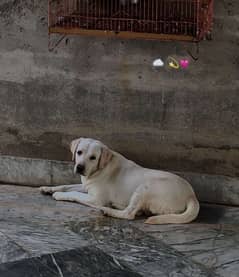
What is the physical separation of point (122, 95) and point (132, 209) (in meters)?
1.09

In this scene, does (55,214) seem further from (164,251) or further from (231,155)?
(231,155)

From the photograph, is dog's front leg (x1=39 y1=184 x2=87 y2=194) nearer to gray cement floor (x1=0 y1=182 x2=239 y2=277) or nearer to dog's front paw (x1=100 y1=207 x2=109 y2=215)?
gray cement floor (x1=0 y1=182 x2=239 y2=277)

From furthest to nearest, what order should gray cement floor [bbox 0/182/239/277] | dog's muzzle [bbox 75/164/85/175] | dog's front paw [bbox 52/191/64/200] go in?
dog's front paw [bbox 52/191/64/200] → dog's muzzle [bbox 75/164/85/175] → gray cement floor [bbox 0/182/239/277]

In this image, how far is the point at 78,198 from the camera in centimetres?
425

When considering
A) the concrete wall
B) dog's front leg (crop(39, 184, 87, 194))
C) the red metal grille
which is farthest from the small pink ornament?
dog's front leg (crop(39, 184, 87, 194))

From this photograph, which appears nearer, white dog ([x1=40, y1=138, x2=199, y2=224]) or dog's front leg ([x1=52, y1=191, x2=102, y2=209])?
white dog ([x1=40, y1=138, x2=199, y2=224])

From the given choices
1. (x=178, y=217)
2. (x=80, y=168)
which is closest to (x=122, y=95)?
(x=80, y=168)

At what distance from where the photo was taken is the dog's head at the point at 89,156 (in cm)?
409

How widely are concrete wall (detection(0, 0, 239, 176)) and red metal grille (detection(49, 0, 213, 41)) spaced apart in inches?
12.6

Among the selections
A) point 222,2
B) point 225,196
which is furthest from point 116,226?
point 222,2

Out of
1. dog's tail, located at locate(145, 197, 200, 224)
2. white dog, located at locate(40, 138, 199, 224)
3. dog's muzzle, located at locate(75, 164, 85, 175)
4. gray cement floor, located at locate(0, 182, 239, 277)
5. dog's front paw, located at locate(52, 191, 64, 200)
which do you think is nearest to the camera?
gray cement floor, located at locate(0, 182, 239, 277)

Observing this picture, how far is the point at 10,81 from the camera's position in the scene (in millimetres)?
4719

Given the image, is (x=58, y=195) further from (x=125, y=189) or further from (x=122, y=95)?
(x=122, y=95)

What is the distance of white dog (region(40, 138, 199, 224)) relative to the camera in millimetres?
3922
